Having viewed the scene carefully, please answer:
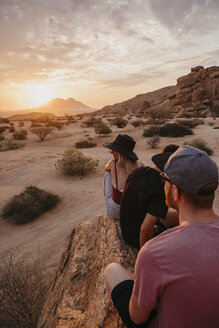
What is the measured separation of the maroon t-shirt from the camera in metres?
0.94

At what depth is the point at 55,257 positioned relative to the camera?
13.6 ft

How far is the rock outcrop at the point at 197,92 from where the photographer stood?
3919cm

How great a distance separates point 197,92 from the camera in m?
41.1

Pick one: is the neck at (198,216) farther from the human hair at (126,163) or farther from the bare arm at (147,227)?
the human hair at (126,163)

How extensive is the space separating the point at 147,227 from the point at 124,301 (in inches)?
28.0

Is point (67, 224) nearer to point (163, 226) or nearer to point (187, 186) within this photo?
point (163, 226)

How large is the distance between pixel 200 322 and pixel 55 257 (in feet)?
12.2

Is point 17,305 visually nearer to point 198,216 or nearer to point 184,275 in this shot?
point 184,275

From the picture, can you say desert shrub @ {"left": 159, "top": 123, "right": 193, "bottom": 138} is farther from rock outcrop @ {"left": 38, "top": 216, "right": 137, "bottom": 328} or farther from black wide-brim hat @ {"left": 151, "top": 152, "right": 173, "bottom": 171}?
black wide-brim hat @ {"left": 151, "top": 152, "right": 173, "bottom": 171}

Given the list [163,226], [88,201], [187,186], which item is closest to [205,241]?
[187,186]

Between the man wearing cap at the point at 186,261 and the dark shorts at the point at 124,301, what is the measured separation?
8.4 inches

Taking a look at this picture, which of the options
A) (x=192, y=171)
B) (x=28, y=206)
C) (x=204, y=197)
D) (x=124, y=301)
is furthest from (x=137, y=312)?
(x=28, y=206)

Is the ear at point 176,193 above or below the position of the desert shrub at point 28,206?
above

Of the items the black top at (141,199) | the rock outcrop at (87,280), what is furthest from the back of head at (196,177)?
the rock outcrop at (87,280)
